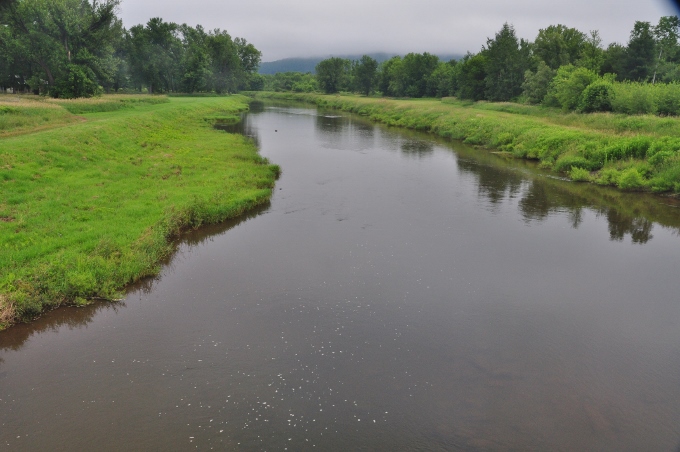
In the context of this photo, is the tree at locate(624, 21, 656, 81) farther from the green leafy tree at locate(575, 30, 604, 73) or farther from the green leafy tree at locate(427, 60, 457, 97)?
the green leafy tree at locate(427, 60, 457, 97)

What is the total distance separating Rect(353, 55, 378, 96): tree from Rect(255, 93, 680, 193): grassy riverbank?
75092 mm

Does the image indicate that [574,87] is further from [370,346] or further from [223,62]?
[223,62]

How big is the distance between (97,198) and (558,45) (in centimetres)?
7058

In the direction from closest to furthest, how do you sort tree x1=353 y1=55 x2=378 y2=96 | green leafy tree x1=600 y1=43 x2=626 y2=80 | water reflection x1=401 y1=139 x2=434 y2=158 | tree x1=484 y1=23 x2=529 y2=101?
water reflection x1=401 y1=139 x2=434 y2=158
green leafy tree x1=600 y1=43 x2=626 y2=80
tree x1=484 y1=23 x2=529 y2=101
tree x1=353 y1=55 x2=378 y2=96

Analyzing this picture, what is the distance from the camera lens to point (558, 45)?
2586 inches

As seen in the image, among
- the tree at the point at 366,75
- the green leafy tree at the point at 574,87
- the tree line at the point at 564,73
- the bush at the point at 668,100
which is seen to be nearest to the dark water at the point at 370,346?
the bush at the point at 668,100

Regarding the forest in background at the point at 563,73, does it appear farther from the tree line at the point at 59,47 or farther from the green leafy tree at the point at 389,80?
the tree line at the point at 59,47

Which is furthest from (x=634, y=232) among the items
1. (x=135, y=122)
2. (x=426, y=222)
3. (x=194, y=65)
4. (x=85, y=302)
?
(x=194, y=65)

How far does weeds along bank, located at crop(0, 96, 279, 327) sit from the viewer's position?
11.4 meters

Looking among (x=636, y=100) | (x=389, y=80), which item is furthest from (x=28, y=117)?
(x=389, y=80)

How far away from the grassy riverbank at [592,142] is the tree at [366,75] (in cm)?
7509

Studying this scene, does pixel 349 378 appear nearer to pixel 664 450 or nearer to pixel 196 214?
pixel 664 450

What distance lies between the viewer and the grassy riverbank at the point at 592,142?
79.8 feet

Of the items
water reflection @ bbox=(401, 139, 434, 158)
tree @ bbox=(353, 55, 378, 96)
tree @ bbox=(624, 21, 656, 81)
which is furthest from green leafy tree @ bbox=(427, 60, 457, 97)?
water reflection @ bbox=(401, 139, 434, 158)
